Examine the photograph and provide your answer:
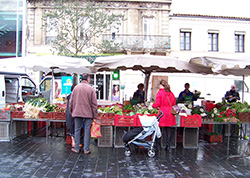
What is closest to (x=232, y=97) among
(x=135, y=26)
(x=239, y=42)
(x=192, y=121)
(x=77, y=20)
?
(x=192, y=121)

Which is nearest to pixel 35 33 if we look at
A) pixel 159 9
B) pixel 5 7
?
pixel 5 7

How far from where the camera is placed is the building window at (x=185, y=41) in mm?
22188

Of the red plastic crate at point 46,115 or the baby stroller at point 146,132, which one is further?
the red plastic crate at point 46,115

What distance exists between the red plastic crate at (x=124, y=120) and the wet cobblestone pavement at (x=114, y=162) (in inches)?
26.8

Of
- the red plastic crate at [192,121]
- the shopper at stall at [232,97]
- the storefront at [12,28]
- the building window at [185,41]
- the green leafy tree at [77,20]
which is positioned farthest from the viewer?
the building window at [185,41]

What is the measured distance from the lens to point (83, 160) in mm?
5855

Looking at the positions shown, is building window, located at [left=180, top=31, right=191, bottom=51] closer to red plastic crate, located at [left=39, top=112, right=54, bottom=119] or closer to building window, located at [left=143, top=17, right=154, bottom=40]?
building window, located at [left=143, top=17, right=154, bottom=40]

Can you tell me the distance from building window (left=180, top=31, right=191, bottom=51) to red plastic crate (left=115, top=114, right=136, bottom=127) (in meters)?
16.6

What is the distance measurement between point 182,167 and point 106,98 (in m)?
15.6

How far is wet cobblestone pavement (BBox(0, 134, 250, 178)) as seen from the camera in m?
5.09

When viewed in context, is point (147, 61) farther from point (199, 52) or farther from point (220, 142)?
point (199, 52)

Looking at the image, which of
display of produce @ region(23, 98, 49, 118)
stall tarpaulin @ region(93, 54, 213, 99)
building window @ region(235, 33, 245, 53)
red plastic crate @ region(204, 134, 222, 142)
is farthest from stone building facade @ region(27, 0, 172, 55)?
display of produce @ region(23, 98, 49, 118)

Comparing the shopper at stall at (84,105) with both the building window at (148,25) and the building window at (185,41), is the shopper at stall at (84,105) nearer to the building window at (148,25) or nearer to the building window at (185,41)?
the building window at (148,25)

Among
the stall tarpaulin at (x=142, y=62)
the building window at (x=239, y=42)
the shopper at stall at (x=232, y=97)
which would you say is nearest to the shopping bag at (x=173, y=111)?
the stall tarpaulin at (x=142, y=62)
